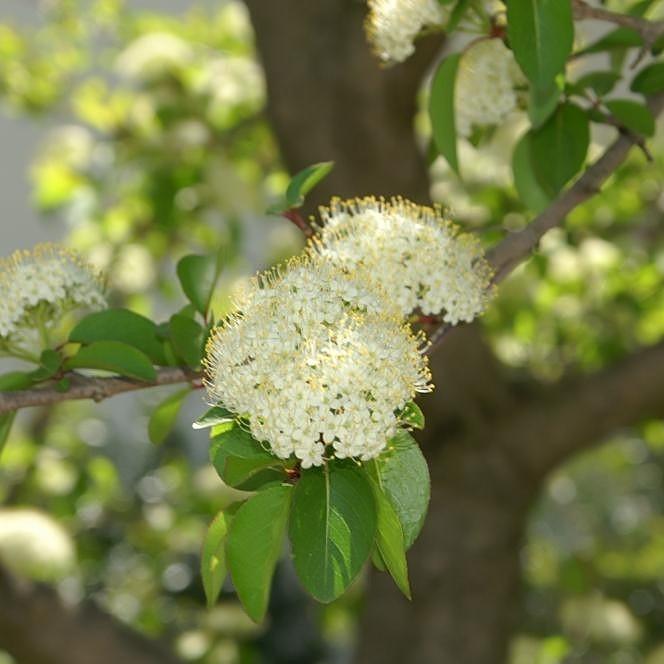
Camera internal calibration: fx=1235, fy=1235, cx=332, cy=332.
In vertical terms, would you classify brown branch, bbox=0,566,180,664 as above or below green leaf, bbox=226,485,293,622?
below

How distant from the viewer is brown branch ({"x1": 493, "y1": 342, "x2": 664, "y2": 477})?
1.65 m

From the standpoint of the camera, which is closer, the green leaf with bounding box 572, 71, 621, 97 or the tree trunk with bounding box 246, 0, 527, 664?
the green leaf with bounding box 572, 71, 621, 97

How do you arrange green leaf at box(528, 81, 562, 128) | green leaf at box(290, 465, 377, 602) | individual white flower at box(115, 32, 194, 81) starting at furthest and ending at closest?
individual white flower at box(115, 32, 194, 81), green leaf at box(528, 81, 562, 128), green leaf at box(290, 465, 377, 602)

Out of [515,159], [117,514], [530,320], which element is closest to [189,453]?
[117,514]

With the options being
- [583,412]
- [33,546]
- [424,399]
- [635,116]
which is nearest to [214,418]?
[635,116]

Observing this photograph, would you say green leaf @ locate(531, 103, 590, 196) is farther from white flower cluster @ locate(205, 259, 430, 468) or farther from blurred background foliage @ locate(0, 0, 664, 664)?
blurred background foliage @ locate(0, 0, 664, 664)

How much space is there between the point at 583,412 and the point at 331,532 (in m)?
1.17

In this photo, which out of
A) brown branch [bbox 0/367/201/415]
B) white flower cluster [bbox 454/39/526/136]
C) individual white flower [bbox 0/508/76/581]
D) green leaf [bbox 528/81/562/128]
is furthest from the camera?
individual white flower [bbox 0/508/76/581]

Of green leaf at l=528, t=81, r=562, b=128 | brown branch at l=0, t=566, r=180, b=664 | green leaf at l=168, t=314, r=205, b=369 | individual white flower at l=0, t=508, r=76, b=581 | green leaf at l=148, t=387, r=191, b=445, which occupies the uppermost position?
green leaf at l=528, t=81, r=562, b=128

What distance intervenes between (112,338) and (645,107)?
0.41 m

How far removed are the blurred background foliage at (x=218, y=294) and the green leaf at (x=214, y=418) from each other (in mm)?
983

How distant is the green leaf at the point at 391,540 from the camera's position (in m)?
0.59

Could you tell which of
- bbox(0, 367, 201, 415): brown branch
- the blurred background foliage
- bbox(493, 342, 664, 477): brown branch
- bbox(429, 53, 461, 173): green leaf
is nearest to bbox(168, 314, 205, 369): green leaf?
bbox(0, 367, 201, 415): brown branch

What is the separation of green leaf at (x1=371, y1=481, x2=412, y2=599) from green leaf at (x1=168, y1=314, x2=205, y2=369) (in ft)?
0.55
